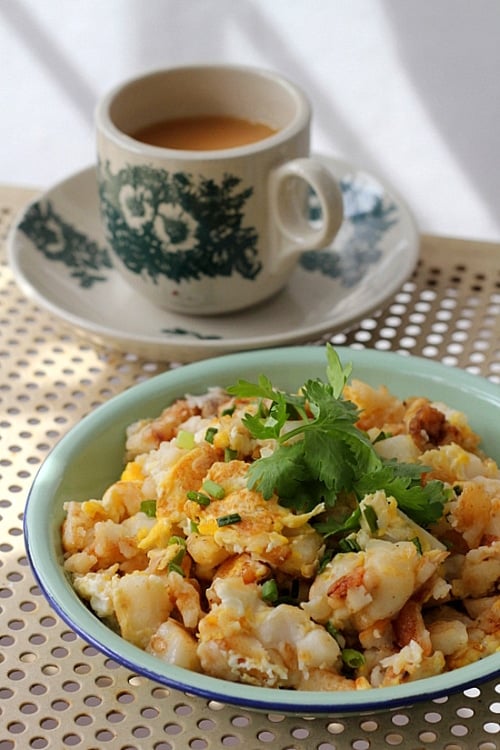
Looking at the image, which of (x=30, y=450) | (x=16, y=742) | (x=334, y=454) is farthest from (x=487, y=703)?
(x=30, y=450)

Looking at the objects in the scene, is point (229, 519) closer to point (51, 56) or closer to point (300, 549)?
point (300, 549)

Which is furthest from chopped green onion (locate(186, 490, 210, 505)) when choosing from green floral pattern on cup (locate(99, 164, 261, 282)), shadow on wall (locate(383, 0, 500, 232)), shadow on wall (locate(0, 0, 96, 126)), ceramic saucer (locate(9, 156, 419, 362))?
shadow on wall (locate(0, 0, 96, 126))

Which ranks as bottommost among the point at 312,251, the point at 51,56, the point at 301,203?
the point at 51,56

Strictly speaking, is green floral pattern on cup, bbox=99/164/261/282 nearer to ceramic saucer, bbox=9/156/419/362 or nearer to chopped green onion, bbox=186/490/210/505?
ceramic saucer, bbox=9/156/419/362

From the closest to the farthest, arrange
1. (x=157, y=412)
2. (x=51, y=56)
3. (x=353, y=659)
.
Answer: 1. (x=353, y=659)
2. (x=157, y=412)
3. (x=51, y=56)

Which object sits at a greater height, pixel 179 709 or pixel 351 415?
pixel 351 415

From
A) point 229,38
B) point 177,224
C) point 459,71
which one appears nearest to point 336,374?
point 177,224

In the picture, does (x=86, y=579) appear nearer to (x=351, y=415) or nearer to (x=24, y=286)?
(x=351, y=415)
